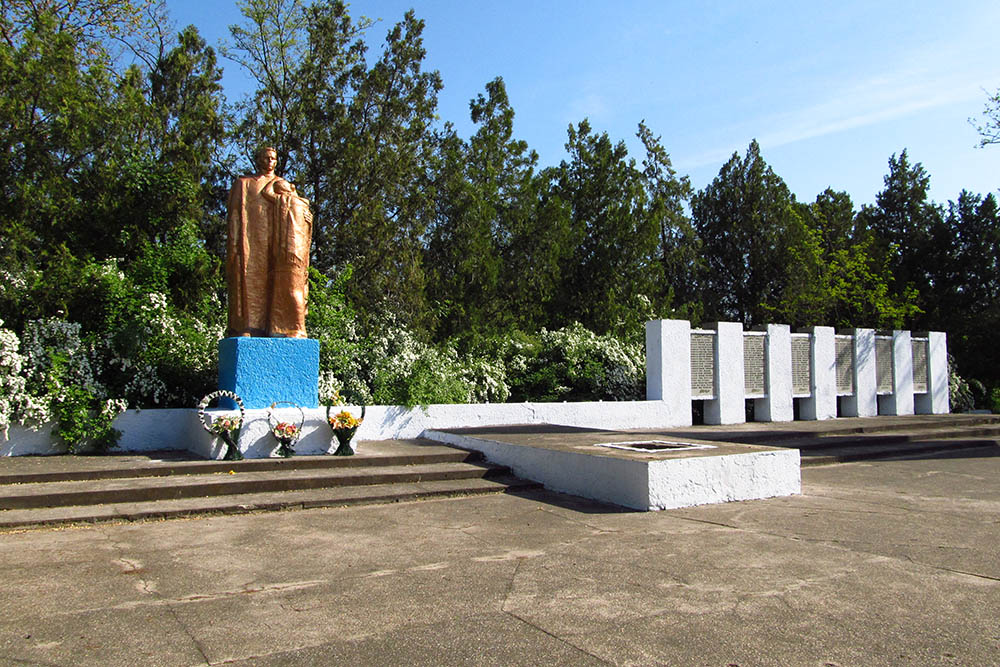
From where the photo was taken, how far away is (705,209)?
100 ft

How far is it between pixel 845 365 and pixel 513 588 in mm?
14711

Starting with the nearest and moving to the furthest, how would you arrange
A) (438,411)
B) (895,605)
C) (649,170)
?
(895,605) → (438,411) → (649,170)

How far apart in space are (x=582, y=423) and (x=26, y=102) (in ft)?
33.9

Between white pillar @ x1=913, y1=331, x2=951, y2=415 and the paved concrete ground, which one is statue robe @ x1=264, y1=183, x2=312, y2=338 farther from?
white pillar @ x1=913, y1=331, x2=951, y2=415

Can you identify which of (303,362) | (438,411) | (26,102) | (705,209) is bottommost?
(438,411)

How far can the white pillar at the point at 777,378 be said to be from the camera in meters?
15.3

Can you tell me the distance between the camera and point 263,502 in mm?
6875

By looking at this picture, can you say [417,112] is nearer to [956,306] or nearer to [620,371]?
[620,371]

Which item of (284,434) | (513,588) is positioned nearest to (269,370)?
(284,434)

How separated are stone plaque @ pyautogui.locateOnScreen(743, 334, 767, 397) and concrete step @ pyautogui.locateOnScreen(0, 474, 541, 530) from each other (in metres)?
8.14

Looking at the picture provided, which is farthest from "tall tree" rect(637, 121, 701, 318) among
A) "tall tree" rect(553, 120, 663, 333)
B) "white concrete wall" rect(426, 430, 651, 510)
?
"white concrete wall" rect(426, 430, 651, 510)

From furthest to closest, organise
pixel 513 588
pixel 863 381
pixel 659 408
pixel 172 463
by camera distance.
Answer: pixel 863 381 → pixel 659 408 → pixel 172 463 → pixel 513 588

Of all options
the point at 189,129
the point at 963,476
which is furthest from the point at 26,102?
the point at 963,476

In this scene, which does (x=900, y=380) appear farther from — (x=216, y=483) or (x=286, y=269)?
(x=216, y=483)
